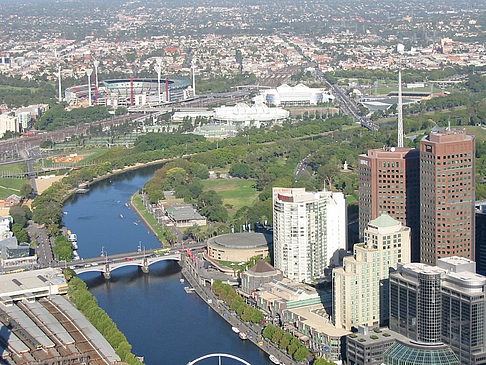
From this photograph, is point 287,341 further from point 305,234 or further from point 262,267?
point 305,234

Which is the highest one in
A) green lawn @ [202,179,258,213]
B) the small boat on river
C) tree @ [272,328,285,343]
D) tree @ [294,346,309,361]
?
green lawn @ [202,179,258,213]

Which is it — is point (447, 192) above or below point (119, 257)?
above

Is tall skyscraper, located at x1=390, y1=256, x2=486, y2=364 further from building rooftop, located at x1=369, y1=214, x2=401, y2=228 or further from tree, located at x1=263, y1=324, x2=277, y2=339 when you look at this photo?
tree, located at x1=263, y1=324, x2=277, y2=339

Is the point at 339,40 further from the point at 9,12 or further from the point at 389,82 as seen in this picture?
the point at 9,12

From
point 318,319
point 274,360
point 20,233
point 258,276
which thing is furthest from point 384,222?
point 20,233

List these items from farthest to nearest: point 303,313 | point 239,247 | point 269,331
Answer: point 239,247, point 303,313, point 269,331

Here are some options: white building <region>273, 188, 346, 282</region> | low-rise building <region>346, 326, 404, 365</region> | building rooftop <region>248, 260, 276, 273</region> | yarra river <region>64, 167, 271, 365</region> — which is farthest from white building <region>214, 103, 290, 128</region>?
low-rise building <region>346, 326, 404, 365</region>

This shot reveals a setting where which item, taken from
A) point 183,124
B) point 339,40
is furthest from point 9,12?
point 183,124
